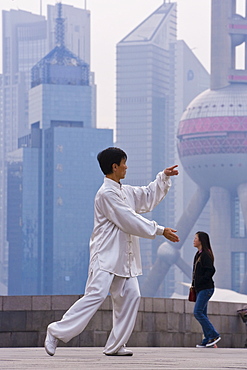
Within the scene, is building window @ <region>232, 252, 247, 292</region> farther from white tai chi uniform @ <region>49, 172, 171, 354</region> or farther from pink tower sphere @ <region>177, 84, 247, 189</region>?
white tai chi uniform @ <region>49, 172, 171, 354</region>

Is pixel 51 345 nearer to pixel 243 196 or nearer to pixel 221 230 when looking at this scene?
pixel 243 196

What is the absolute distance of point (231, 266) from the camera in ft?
466

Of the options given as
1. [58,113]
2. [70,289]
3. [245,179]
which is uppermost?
[58,113]

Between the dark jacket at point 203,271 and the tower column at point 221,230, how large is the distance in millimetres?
123441

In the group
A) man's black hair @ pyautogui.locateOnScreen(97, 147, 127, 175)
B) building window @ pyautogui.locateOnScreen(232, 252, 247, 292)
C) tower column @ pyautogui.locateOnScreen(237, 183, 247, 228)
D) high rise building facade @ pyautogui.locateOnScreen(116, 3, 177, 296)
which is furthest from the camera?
high rise building facade @ pyautogui.locateOnScreen(116, 3, 177, 296)

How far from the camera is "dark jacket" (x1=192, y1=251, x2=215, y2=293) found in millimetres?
10430

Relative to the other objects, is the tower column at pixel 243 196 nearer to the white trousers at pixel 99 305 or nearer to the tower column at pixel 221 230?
the tower column at pixel 221 230

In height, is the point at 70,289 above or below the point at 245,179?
below

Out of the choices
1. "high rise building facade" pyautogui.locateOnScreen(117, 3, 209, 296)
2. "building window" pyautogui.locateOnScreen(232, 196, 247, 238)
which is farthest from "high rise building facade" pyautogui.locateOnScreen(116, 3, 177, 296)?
"building window" pyautogui.locateOnScreen(232, 196, 247, 238)

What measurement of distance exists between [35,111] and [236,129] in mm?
34771

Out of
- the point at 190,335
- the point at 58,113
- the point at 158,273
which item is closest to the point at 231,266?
the point at 158,273

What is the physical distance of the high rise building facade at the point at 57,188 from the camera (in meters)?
149

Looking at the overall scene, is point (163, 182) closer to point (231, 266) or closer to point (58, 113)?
point (231, 266)

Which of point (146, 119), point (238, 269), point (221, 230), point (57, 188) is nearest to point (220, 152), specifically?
point (221, 230)
